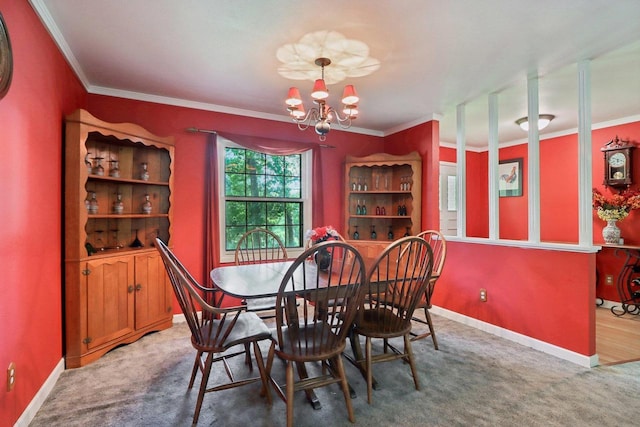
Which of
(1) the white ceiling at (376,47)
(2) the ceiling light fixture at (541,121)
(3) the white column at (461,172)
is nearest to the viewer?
(1) the white ceiling at (376,47)

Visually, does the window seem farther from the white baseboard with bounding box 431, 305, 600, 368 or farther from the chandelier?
the white baseboard with bounding box 431, 305, 600, 368

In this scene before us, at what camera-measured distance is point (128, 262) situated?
2793 millimetres

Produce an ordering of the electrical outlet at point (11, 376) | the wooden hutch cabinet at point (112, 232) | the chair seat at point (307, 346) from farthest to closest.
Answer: the wooden hutch cabinet at point (112, 232) → the chair seat at point (307, 346) → the electrical outlet at point (11, 376)

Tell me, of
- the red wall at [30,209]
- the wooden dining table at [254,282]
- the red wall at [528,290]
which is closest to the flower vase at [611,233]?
the red wall at [528,290]

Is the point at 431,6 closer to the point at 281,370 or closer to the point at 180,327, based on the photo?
the point at 281,370

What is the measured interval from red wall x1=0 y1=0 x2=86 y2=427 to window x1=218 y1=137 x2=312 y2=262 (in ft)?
5.31

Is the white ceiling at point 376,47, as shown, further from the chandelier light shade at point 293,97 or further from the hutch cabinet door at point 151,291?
the hutch cabinet door at point 151,291

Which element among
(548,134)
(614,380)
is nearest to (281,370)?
(614,380)

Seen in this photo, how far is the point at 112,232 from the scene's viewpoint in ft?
10.1

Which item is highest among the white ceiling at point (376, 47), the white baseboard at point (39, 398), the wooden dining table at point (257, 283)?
the white ceiling at point (376, 47)

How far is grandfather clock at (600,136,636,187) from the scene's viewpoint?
3930mm

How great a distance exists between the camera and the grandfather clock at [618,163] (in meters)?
3.93

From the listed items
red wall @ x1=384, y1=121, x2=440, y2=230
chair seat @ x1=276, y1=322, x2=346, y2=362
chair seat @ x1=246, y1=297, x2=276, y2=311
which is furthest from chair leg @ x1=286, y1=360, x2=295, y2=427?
red wall @ x1=384, y1=121, x2=440, y2=230

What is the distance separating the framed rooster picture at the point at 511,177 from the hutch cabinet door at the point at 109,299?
5607 mm
